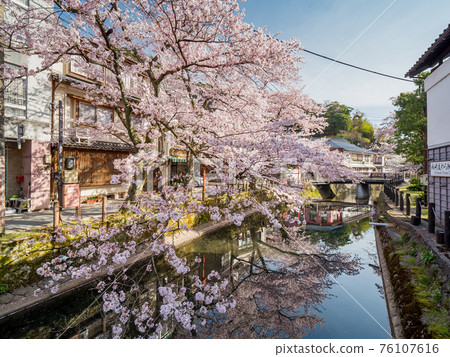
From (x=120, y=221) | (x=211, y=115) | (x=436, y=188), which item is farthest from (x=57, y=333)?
(x=436, y=188)

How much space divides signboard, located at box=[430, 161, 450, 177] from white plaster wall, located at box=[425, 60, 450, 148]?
2.57 feet

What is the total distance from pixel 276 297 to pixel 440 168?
8.63 m

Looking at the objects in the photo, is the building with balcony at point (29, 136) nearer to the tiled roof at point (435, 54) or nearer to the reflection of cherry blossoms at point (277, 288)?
the reflection of cherry blossoms at point (277, 288)

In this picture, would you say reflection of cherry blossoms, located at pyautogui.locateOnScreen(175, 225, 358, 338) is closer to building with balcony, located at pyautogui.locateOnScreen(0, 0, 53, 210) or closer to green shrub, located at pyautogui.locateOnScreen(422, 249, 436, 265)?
green shrub, located at pyautogui.locateOnScreen(422, 249, 436, 265)

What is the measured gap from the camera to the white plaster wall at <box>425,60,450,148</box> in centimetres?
843

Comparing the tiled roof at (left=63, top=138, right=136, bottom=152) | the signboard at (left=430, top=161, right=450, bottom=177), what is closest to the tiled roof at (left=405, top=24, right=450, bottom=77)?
the signboard at (left=430, top=161, right=450, bottom=177)

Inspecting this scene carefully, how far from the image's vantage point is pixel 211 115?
32.0 feet

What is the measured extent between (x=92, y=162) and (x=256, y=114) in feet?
34.6

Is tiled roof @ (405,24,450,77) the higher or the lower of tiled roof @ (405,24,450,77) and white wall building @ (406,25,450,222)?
the higher

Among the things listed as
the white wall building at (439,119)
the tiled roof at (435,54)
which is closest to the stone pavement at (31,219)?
the white wall building at (439,119)

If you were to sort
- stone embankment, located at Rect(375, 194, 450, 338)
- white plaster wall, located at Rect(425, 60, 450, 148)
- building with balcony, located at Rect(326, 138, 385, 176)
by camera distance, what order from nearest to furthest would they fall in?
stone embankment, located at Rect(375, 194, 450, 338) → white plaster wall, located at Rect(425, 60, 450, 148) → building with balcony, located at Rect(326, 138, 385, 176)

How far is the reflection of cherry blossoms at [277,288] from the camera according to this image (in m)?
5.83

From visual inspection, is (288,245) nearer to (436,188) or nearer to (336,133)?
(436,188)

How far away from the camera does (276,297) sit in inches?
284
